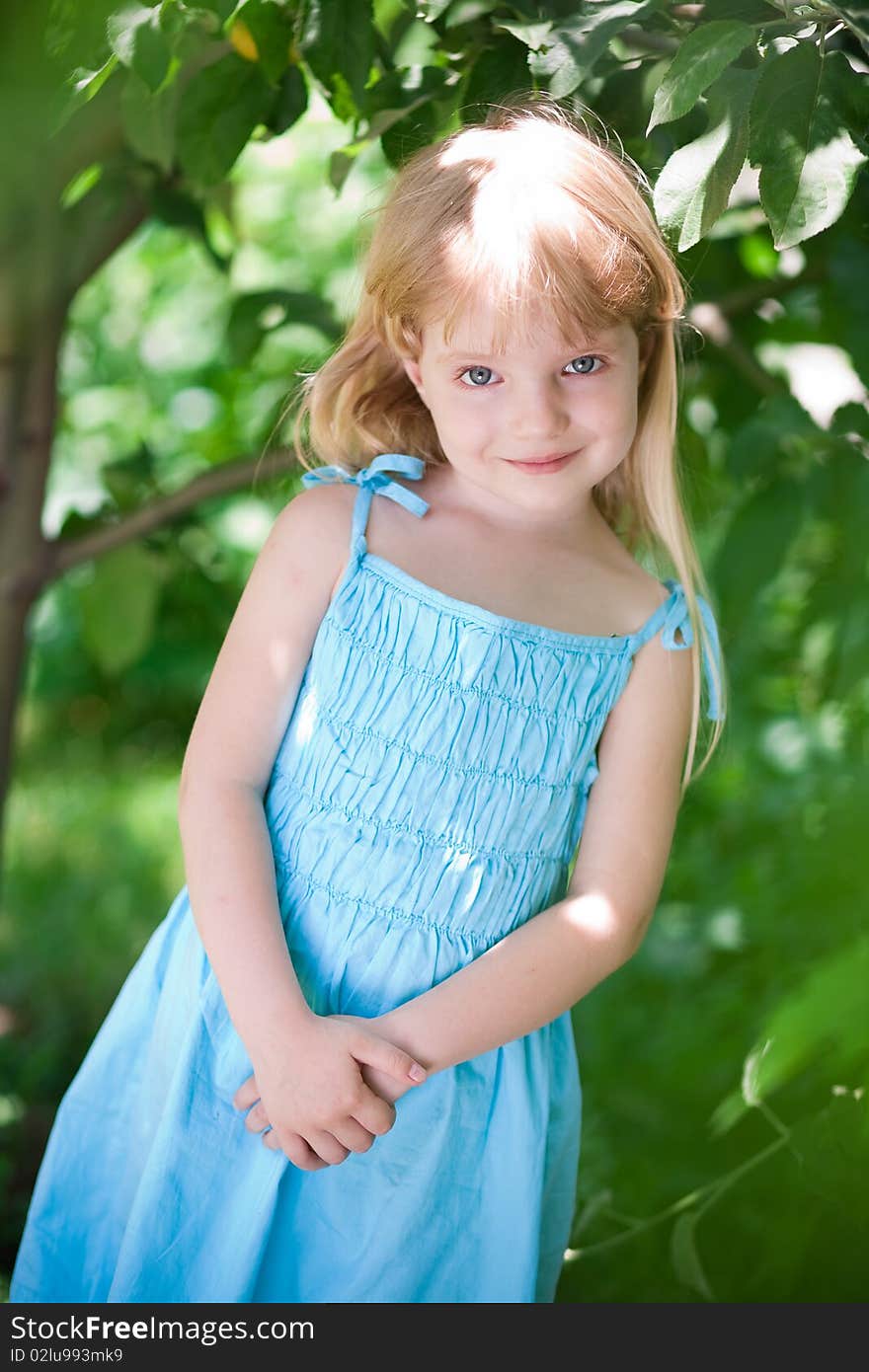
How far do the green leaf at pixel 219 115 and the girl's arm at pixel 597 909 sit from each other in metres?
0.63

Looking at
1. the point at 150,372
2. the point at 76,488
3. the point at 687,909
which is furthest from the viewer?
the point at 150,372

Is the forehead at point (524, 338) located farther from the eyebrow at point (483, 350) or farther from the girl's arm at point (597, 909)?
the girl's arm at point (597, 909)

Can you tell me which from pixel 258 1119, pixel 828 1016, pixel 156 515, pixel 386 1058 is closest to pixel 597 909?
pixel 386 1058

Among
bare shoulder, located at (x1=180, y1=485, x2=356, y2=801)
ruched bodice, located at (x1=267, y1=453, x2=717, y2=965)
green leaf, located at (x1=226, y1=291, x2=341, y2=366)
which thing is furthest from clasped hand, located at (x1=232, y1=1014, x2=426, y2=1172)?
green leaf, located at (x1=226, y1=291, x2=341, y2=366)

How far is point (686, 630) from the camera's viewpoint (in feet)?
4.27

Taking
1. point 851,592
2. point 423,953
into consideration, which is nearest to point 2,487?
point 423,953

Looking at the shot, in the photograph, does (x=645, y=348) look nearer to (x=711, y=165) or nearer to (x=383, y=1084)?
(x=711, y=165)

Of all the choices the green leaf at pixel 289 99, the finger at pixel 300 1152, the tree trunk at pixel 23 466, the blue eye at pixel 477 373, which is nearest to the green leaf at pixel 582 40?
the blue eye at pixel 477 373

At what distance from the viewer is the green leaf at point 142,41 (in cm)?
102

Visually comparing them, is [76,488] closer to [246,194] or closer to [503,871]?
[246,194]

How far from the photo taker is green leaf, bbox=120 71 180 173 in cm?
126

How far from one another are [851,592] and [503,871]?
32.5 inches

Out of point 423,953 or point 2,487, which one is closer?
point 423,953

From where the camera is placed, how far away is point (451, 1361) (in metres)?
1.17
